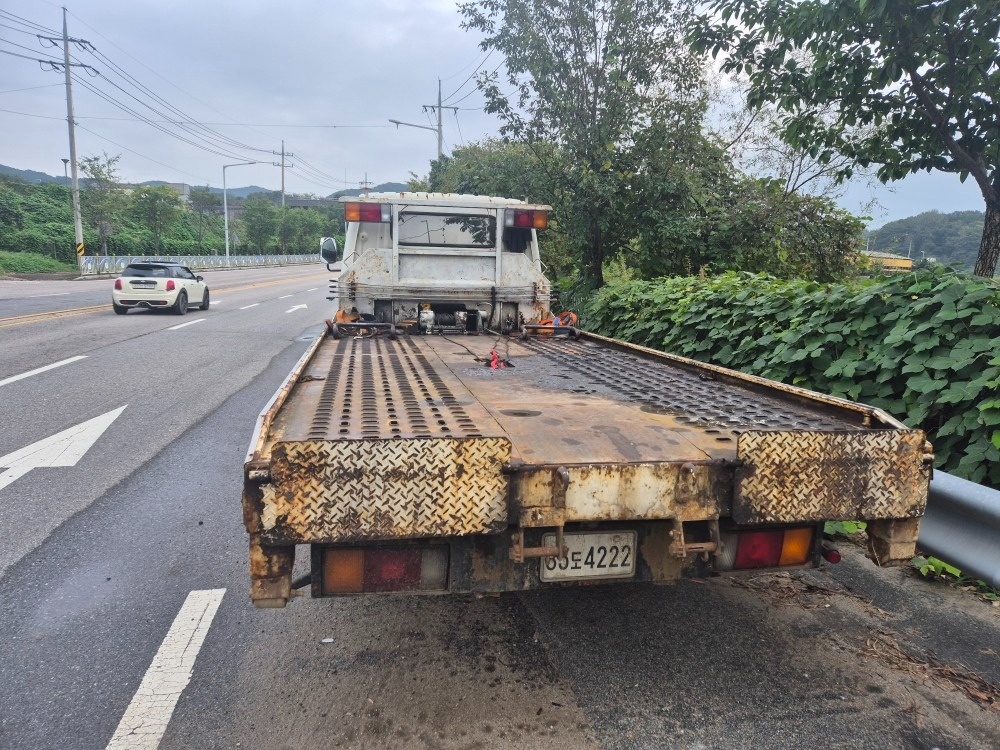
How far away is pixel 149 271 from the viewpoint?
58.7ft

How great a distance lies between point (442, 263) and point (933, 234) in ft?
35.5

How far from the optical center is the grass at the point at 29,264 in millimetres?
36688

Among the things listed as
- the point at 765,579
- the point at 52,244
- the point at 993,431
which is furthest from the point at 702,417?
the point at 52,244

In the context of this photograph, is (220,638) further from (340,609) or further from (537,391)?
(537,391)

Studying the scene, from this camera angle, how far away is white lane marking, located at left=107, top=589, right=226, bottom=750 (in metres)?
2.47

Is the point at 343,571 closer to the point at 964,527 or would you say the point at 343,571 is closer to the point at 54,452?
the point at 964,527

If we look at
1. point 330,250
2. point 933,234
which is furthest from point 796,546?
point 933,234

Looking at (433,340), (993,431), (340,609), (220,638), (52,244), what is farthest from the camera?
(52,244)

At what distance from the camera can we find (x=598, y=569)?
269cm

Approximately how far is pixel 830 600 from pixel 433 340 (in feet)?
13.5

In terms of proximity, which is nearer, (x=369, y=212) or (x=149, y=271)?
(x=369, y=212)

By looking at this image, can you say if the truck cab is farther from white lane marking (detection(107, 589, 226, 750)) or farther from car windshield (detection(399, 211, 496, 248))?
white lane marking (detection(107, 589, 226, 750))

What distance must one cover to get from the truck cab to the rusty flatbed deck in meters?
3.81

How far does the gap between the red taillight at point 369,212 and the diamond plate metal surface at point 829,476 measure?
553 centimetres
